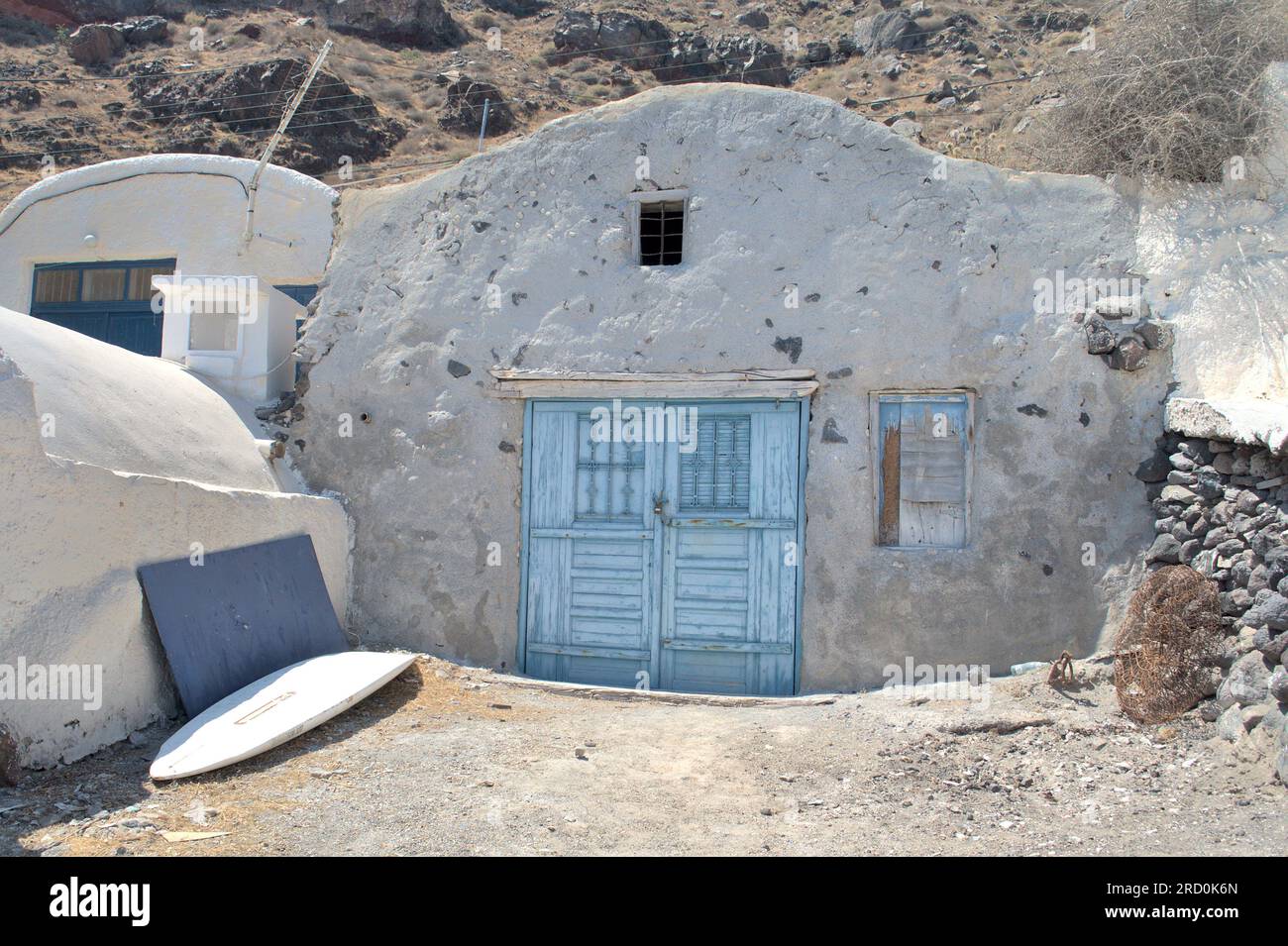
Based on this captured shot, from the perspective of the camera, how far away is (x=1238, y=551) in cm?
554

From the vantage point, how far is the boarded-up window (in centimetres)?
672

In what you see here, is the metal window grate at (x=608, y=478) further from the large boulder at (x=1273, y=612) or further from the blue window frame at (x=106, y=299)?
the blue window frame at (x=106, y=299)

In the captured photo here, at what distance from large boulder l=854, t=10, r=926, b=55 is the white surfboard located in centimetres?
2119

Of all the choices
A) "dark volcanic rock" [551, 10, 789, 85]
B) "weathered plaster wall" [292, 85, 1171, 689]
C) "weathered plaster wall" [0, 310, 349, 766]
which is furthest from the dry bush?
"dark volcanic rock" [551, 10, 789, 85]

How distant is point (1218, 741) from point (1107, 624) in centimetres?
149

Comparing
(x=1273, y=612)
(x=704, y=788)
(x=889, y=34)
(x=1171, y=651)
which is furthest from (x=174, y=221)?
(x=889, y=34)

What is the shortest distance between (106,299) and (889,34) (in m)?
18.4

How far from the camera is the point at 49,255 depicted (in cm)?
1251

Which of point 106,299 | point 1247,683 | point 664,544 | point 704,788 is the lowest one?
point 704,788

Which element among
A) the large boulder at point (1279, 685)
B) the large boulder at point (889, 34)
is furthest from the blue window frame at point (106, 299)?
the large boulder at point (889, 34)

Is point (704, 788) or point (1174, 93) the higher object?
point (1174, 93)

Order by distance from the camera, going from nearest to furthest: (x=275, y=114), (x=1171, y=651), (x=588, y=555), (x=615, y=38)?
(x=1171, y=651)
(x=588, y=555)
(x=275, y=114)
(x=615, y=38)

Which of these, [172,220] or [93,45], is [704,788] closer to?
[172,220]

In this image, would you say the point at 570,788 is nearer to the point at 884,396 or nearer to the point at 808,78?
the point at 884,396
